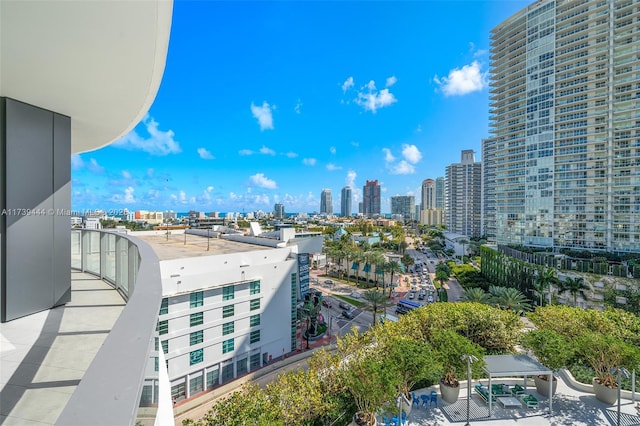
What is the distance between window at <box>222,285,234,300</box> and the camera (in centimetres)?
1627

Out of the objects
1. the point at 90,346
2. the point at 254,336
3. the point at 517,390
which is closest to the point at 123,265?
the point at 90,346

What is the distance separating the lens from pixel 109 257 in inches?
211

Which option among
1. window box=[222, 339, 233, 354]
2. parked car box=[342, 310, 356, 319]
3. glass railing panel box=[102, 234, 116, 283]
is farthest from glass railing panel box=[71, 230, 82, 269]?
parked car box=[342, 310, 356, 319]

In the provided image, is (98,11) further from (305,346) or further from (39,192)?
(305,346)

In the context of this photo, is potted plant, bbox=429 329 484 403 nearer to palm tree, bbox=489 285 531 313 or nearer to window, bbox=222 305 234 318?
window, bbox=222 305 234 318

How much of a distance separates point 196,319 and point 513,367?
1452 cm

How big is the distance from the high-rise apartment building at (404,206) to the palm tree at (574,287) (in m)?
146

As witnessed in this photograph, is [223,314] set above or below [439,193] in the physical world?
below

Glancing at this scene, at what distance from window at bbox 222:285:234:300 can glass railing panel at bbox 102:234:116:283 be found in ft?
36.6

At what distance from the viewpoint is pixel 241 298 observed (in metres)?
17.0

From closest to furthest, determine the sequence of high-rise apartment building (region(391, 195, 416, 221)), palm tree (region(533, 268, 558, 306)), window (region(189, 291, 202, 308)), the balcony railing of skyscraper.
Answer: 1. the balcony railing of skyscraper
2. window (region(189, 291, 202, 308))
3. palm tree (region(533, 268, 558, 306))
4. high-rise apartment building (region(391, 195, 416, 221))

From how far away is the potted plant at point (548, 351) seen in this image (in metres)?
10.5

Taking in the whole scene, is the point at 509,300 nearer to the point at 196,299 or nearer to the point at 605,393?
the point at 605,393

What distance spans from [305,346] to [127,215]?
12140 cm
